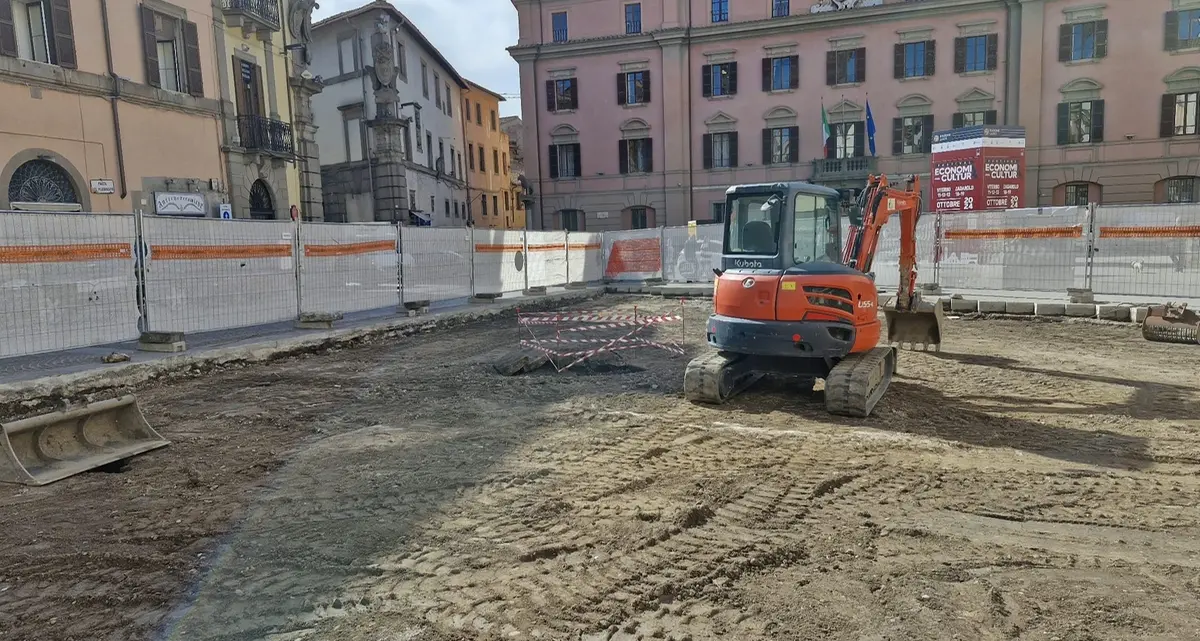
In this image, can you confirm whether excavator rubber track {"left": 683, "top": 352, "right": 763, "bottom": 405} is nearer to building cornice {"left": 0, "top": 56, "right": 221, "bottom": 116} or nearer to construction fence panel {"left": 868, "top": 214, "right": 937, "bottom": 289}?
construction fence panel {"left": 868, "top": 214, "right": 937, "bottom": 289}

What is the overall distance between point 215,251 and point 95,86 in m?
9.48

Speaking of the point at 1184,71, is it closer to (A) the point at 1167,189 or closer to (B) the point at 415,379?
(A) the point at 1167,189

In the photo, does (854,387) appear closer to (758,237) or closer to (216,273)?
(758,237)

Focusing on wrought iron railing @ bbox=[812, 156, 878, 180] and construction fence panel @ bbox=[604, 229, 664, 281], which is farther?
wrought iron railing @ bbox=[812, 156, 878, 180]

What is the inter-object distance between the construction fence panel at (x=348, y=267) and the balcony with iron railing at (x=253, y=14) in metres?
11.4

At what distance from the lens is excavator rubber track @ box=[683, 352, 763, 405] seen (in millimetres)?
7961

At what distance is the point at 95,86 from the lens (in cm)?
1720

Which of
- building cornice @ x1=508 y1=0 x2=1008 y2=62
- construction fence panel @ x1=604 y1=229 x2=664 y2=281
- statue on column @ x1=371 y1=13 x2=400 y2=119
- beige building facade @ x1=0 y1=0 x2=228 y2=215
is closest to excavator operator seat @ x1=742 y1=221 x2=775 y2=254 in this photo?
beige building facade @ x1=0 y1=0 x2=228 y2=215

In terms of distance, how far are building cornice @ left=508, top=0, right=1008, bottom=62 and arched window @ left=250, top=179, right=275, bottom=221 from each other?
2008cm

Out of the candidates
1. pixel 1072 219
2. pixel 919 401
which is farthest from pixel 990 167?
pixel 919 401

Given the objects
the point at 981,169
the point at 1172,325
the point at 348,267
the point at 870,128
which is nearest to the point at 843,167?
the point at 870,128

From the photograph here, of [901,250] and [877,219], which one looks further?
[901,250]

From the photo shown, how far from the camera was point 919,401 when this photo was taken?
816 centimetres

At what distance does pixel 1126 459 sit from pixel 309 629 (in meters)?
6.32
